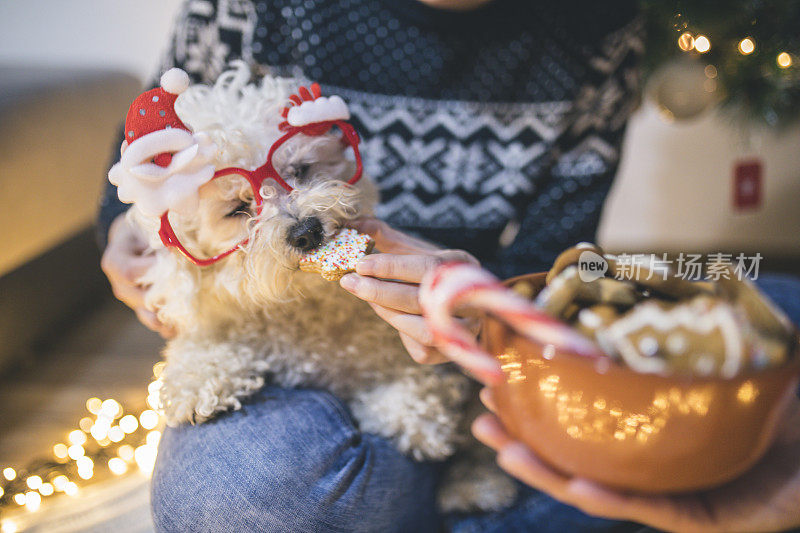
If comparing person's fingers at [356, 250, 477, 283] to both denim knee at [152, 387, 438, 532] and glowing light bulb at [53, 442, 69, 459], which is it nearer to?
denim knee at [152, 387, 438, 532]

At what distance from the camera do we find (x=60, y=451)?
1.10 m

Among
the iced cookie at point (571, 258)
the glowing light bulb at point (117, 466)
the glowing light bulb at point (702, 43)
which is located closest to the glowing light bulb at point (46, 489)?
the glowing light bulb at point (117, 466)

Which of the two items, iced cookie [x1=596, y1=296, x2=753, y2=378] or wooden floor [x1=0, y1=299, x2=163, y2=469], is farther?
wooden floor [x1=0, y1=299, x2=163, y2=469]

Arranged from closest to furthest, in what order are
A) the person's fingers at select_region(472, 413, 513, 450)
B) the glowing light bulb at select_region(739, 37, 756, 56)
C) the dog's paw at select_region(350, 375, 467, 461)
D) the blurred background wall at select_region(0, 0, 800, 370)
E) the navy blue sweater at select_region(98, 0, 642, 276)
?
the person's fingers at select_region(472, 413, 513, 450) < the dog's paw at select_region(350, 375, 467, 461) < the navy blue sweater at select_region(98, 0, 642, 276) < the glowing light bulb at select_region(739, 37, 756, 56) < the blurred background wall at select_region(0, 0, 800, 370)

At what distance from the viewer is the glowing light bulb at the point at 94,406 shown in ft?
3.97

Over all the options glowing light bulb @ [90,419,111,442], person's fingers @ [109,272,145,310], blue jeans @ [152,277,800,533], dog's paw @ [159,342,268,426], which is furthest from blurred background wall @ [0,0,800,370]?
blue jeans @ [152,277,800,533]

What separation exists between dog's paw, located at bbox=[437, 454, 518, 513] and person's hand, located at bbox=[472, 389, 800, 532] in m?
0.46

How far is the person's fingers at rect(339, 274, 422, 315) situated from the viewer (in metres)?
0.58

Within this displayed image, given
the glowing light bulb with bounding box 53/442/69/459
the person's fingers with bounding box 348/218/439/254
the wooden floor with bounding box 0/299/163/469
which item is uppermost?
the person's fingers with bounding box 348/218/439/254

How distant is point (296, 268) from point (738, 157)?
1925mm


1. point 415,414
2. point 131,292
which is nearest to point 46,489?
point 131,292

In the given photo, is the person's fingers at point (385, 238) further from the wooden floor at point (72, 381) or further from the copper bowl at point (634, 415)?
the wooden floor at point (72, 381)

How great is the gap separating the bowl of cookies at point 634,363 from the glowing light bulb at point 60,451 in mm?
1106

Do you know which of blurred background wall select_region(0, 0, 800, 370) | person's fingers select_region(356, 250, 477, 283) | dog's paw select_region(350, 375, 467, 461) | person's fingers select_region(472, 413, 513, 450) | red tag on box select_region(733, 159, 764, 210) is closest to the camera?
person's fingers select_region(472, 413, 513, 450)
